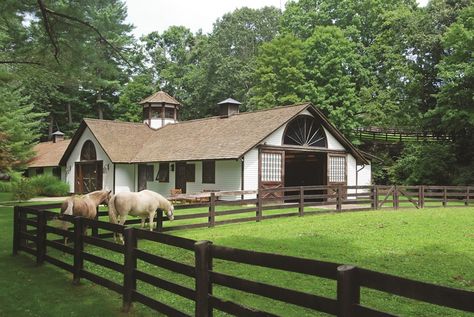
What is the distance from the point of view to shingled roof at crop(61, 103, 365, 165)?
2305 cm

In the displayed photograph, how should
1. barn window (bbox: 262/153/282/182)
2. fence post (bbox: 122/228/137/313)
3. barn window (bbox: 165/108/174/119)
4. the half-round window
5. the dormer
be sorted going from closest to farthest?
fence post (bbox: 122/228/137/313)
barn window (bbox: 262/153/282/182)
the half-round window
the dormer
barn window (bbox: 165/108/174/119)

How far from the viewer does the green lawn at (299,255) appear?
5.88 meters

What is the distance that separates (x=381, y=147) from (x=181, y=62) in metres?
35.0

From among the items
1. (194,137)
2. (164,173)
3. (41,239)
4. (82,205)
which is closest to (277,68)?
(194,137)

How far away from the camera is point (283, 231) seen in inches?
483

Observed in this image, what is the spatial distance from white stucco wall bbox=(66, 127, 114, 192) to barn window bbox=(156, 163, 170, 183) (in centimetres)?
342

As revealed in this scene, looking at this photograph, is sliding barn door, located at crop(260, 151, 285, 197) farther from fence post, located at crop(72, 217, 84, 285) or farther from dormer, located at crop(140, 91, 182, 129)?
fence post, located at crop(72, 217, 84, 285)

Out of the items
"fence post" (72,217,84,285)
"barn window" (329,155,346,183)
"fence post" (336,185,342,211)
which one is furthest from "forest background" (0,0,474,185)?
"fence post" (336,185,342,211)

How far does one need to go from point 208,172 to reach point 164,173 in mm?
4374

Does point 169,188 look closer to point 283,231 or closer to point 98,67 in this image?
point 283,231

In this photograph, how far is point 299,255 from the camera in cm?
880

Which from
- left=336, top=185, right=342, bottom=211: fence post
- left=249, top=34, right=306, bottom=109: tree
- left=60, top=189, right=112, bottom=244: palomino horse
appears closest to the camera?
left=60, top=189, right=112, bottom=244: palomino horse

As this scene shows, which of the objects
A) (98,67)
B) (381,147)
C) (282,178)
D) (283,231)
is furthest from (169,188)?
(381,147)

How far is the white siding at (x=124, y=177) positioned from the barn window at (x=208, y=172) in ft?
22.3
